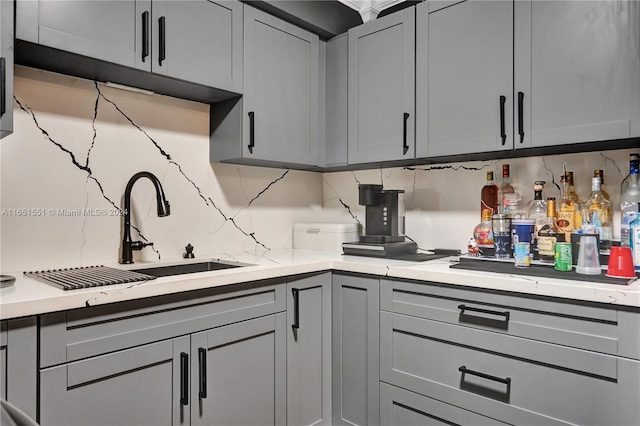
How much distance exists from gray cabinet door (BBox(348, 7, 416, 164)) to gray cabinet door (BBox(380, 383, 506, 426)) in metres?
1.11

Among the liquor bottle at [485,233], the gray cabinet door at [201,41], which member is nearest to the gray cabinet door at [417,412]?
the liquor bottle at [485,233]

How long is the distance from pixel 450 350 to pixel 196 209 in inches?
55.7

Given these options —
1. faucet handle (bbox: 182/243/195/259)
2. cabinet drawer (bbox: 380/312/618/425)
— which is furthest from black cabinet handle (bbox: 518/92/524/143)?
faucet handle (bbox: 182/243/195/259)

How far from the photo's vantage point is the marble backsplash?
68.6 inches

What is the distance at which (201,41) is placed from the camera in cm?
194

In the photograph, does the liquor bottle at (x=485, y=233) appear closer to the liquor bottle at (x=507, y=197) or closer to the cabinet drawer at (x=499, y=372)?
the liquor bottle at (x=507, y=197)

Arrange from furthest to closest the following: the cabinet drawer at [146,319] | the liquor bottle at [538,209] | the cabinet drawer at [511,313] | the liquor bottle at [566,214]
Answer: the liquor bottle at [538,209]
the liquor bottle at [566,214]
the cabinet drawer at [511,313]
the cabinet drawer at [146,319]

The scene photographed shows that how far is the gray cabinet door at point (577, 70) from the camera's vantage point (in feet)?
5.18

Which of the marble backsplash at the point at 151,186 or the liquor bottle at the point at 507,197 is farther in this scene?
the liquor bottle at the point at 507,197

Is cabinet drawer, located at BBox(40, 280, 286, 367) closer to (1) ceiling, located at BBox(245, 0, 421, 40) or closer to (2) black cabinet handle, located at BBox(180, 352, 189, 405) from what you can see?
(2) black cabinet handle, located at BBox(180, 352, 189, 405)

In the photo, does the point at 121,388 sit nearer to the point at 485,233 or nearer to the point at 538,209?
the point at 485,233

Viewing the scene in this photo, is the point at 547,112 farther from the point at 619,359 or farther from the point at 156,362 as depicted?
the point at 156,362

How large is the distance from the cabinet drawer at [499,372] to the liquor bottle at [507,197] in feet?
2.37

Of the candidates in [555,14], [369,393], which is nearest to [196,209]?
[369,393]
